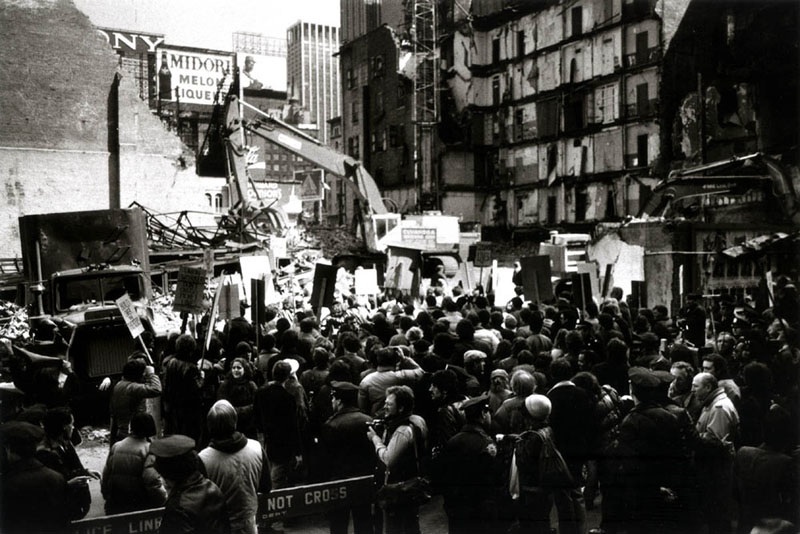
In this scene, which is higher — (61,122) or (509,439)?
(61,122)

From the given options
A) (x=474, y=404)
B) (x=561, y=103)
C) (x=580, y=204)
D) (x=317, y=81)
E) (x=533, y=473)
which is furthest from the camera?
(x=317, y=81)

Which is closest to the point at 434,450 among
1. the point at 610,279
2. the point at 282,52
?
the point at 610,279

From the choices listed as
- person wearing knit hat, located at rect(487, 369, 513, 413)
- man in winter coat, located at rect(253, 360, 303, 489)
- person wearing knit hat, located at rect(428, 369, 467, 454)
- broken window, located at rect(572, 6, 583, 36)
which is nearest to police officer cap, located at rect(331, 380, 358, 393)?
person wearing knit hat, located at rect(428, 369, 467, 454)

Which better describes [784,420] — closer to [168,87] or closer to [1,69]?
[1,69]

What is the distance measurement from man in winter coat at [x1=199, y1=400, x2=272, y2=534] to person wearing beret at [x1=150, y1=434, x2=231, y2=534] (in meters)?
0.79

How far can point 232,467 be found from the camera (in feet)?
19.7

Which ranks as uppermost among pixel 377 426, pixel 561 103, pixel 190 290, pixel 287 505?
pixel 561 103

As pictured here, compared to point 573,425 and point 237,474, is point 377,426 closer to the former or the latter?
point 237,474

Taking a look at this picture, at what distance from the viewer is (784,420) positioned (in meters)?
5.54

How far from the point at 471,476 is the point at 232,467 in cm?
190

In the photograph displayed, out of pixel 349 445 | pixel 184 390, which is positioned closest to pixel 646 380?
pixel 349 445

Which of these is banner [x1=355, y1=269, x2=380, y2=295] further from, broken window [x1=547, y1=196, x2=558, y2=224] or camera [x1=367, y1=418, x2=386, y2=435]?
broken window [x1=547, y1=196, x2=558, y2=224]

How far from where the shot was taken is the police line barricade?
5.61 m

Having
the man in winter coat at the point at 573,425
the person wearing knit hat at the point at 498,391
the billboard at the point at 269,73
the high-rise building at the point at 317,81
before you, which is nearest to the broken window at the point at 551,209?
the high-rise building at the point at 317,81
